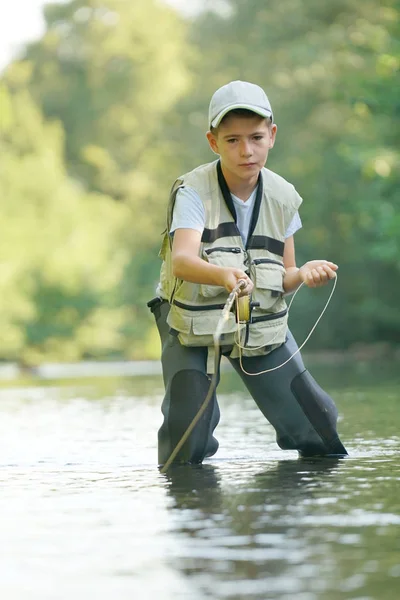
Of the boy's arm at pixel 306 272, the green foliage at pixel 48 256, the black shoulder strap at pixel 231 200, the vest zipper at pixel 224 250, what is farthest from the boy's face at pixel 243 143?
the green foliage at pixel 48 256

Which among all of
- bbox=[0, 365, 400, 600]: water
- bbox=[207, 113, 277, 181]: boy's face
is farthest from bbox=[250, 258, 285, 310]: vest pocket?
bbox=[0, 365, 400, 600]: water

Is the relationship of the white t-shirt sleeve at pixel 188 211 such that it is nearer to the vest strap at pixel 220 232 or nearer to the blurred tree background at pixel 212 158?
the vest strap at pixel 220 232

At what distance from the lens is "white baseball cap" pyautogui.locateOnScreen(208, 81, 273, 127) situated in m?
6.48

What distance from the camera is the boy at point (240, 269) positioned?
6.56 meters

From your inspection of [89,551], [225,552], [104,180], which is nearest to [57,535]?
[89,551]

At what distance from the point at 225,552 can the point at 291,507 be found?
1055 mm

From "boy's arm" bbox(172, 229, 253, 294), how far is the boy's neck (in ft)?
1.12

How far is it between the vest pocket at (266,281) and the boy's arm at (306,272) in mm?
50

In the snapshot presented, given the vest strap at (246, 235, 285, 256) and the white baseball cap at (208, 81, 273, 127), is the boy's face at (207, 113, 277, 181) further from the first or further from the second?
the vest strap at (246, 235, 285, 256)

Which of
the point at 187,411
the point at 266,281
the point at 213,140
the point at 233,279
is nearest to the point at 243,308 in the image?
the point at 233,279

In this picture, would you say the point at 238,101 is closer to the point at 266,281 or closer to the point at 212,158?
the point at 266,281

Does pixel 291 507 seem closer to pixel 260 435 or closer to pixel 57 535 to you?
pixel 57 535

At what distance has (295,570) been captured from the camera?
4.12 m

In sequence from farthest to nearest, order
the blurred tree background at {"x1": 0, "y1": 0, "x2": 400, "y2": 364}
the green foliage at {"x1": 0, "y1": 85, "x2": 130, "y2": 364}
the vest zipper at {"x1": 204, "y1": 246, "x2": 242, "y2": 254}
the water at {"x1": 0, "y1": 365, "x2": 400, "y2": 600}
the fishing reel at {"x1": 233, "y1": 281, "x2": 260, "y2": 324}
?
1. the green foliage at {"x1": 0, "y1": 85, "x2": 130, "y2": 364}
2. the blurred tree background at {"x1": 0, "y1": 0, "x2": 400, "y2": 364}
3. the vest zipper at {"x1": 204, "y1": 246, "x2": 242, "y2": 254}
4. the fishing reel at {"x1": 233, "y1": 281, "x2": 260, "y2": 324}
5. the water at {"x1": 0, "y1": 365, "x2": 400, "y2": 600}
